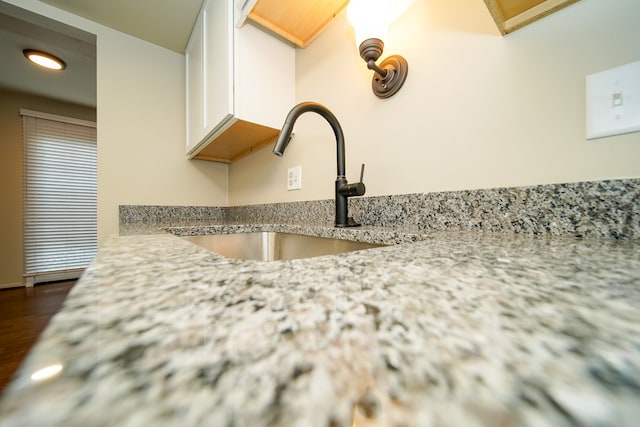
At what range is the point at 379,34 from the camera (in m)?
0.76

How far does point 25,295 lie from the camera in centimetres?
260

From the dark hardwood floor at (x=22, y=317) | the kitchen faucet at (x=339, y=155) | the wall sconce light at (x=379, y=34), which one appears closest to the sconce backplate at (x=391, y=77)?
the wall sconce light at (x=379, y=34)

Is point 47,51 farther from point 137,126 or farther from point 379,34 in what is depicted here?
point 379,34

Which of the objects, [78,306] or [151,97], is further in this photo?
[151,97]

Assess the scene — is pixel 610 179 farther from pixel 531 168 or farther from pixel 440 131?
pixel 440 131

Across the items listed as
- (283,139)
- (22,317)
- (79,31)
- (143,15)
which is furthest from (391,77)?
(22,317)

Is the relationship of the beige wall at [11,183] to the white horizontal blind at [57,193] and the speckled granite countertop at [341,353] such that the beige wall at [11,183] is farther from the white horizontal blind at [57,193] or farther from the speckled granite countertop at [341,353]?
the speckled granite countertop at [341,353]

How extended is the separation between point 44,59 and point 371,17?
280cm

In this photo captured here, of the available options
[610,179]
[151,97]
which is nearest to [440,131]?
[610,179]

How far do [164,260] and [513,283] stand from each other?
37 centimetres

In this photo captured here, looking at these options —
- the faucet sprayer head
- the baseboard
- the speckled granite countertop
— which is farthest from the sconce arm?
the baseboard

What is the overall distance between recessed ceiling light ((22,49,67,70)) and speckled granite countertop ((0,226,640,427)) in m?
2.99

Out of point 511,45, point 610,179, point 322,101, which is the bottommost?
point 610,179

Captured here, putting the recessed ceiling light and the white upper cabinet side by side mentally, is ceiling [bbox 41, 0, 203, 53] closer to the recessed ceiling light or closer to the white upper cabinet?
the white upper cabinet
